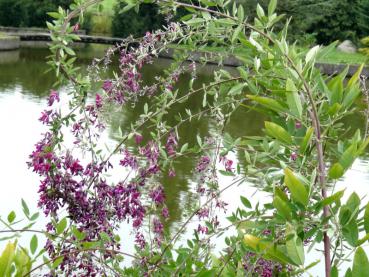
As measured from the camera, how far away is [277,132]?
1.06m

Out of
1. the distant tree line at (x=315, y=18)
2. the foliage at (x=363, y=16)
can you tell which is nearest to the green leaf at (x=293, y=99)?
the distant tree line at (x=315, y=18)

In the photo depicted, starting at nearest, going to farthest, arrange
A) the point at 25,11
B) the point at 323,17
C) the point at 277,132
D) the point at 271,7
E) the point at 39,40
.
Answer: the point at 277,132
the point at 271,7
the point at 323,17
the point at 39,40
the point at 25,11

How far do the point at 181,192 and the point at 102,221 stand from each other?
11.7 ft

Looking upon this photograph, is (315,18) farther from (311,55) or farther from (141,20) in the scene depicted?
(311,55)

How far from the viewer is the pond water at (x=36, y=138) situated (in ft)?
15.4

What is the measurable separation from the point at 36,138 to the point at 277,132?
5.74 meters

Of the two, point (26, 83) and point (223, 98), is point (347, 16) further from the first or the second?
point (223, 98)

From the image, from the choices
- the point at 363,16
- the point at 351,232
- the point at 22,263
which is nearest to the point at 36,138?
the point at 22,263

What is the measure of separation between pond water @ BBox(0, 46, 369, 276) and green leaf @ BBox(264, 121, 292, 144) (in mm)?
318

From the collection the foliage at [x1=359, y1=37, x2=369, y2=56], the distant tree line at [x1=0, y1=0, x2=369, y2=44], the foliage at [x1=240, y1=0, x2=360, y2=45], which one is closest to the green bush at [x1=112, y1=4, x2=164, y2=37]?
the distant tree line at [x1=0, y1=0, x2=369, y2=44]

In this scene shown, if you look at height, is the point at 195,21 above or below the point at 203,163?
above

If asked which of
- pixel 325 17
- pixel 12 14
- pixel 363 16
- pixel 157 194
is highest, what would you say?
pixel 157 194

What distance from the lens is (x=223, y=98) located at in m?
2.03

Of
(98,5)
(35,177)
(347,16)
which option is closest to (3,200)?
(35,177)
